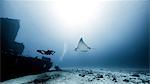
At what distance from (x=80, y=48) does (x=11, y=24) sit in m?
17.9

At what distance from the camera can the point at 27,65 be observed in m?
27.0

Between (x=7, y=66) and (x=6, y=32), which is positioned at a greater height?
(x=6, y=32)

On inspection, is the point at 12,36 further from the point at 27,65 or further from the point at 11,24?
the point at 27,65

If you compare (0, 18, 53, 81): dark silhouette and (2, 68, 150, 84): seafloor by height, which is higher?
(0, 18, 53, 81): dark silhouette

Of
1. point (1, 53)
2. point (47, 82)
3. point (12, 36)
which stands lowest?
point (47, 82)

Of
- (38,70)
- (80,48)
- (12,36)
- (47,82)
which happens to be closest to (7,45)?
(12,36)

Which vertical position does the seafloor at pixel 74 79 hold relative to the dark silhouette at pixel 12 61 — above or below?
below

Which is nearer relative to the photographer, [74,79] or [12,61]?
[74,79]

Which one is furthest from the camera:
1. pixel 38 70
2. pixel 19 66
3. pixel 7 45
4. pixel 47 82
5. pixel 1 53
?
pixel 7 45

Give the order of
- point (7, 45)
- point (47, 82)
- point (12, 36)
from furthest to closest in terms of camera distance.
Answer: point (12, 36)
point (7, 45)
point (47, 82)

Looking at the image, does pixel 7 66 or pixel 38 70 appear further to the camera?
pixel 38 70

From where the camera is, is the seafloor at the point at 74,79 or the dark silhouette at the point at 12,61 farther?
the dark silhouette at the point at 12,61

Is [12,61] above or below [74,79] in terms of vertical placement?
above

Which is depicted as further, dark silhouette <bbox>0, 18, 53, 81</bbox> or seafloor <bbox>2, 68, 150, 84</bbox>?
dark silhouette <bbox>0, 18, 53, 81</bbox>
